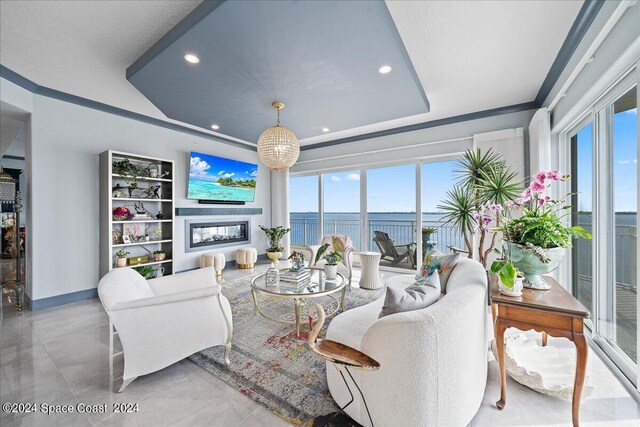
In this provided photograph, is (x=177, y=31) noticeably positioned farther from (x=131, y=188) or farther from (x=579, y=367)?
(x=579, y=367)

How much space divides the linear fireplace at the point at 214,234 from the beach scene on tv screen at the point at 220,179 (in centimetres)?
55

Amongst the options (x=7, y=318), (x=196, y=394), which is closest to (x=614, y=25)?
(x=196, y=394)

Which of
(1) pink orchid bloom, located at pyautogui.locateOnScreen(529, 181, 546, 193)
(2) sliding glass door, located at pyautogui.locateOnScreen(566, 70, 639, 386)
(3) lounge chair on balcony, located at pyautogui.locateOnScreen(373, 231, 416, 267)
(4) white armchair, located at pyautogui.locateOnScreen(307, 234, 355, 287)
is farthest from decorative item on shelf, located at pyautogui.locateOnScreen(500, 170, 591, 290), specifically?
(3) lounge chair on balcony, located at pyautogui.locateOnScreen(373, 231, 416, 267)

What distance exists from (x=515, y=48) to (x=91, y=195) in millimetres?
5397

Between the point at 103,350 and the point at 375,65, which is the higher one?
the point at 375,65

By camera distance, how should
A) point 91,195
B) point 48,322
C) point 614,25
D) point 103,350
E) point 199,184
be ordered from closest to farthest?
point 614,25 < point 103,350 < point 48,322 < point 91,195 < point 199,184

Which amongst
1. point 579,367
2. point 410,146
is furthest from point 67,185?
point 579,367

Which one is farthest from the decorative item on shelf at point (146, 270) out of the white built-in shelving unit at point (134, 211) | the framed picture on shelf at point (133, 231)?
the framed picture on shelf at point (133, 231)

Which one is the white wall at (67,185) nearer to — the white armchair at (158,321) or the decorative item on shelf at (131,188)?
the decorative item on shelf at (131,188)

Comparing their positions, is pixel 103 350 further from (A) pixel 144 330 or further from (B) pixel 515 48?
(B) pixel 515 48

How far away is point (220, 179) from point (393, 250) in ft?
12.2

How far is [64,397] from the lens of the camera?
5.55ft

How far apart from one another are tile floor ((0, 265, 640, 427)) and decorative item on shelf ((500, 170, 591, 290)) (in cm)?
76

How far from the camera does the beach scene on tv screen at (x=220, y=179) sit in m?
4.70
